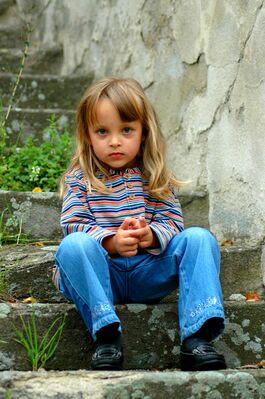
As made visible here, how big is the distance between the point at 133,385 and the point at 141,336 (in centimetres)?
46

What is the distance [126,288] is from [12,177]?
1261 mm

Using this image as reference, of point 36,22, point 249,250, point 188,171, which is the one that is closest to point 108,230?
point 249,250

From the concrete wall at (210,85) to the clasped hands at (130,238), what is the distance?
25.1 inches

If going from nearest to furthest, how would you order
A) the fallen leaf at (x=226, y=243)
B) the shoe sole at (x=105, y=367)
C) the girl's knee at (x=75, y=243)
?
the shoe sole at (x=105, y=367) → the girl's knee at (x=75, y=243) → the fallen leaf at (x=226, y=243)

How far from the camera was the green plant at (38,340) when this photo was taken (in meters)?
2.26

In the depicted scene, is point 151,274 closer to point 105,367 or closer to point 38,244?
point 105,367

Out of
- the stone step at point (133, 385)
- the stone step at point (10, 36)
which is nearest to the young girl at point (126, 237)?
the stone step at point (133, 385)

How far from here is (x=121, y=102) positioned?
8.29 feet

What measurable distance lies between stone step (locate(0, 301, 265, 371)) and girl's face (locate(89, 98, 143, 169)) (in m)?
0.46

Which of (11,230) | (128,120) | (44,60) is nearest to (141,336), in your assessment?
(128,120)

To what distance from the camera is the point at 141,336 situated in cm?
244

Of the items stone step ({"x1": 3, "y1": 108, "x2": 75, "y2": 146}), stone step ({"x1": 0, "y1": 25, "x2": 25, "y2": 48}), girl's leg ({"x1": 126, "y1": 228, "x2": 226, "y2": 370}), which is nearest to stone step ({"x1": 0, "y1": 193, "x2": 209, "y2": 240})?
girl's leg ({"x1": 126, "y1": 228, "x2": 226, "y2": 370})

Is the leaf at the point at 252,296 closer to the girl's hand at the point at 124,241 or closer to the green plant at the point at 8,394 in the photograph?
the girl's hand at the point at 124,241

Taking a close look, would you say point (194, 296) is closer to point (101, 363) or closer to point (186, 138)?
point (101, 363)
